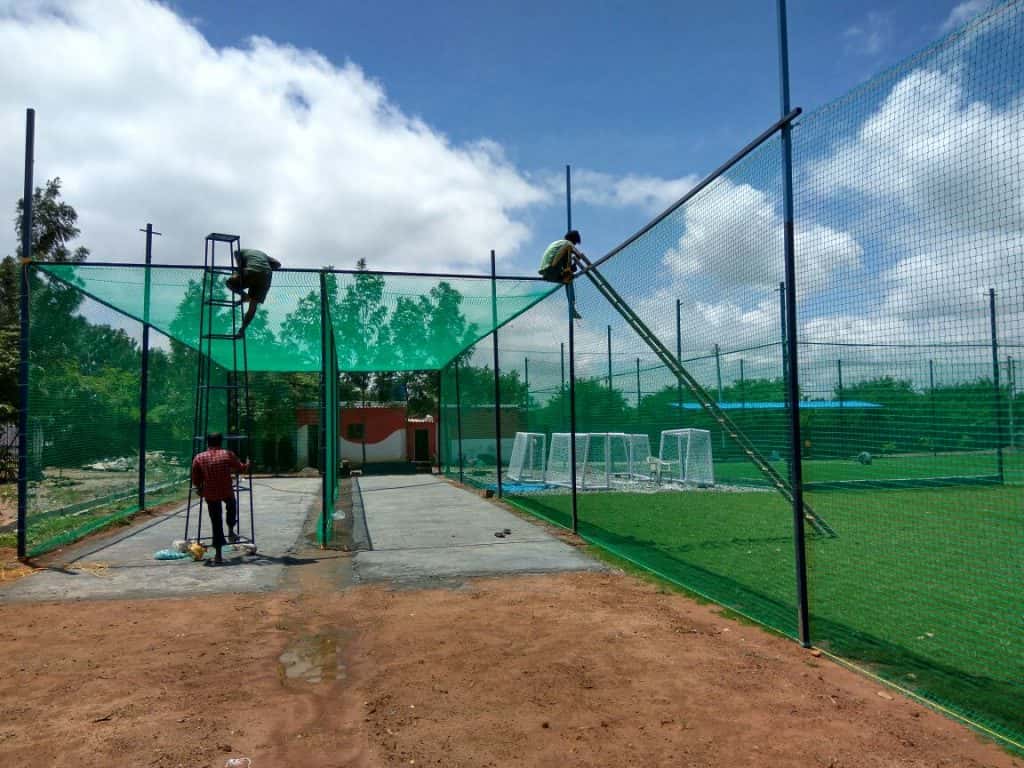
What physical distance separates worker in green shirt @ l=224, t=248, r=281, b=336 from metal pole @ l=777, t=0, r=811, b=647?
5630mm

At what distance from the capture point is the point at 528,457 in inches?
608

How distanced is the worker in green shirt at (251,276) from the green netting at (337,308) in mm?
753

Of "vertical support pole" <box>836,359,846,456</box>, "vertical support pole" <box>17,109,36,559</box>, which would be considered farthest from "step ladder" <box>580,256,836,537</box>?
"vertical support pole" <box>17,109,36,559</box>

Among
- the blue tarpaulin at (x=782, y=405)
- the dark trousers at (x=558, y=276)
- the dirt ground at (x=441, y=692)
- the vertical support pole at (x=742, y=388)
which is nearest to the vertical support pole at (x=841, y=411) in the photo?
the blue tarpaulin at (x=782, y=405)

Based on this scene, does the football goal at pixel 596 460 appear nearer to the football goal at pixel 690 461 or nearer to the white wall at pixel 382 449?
the football goal at pixel 690 461

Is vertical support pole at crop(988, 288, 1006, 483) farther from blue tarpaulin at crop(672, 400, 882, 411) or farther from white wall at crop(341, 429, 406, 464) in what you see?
white wall at crop(341, 429, 406, 464)

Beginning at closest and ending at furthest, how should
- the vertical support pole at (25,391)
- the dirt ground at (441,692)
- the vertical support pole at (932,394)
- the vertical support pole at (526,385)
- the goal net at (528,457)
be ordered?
the dirt ground at (441,692), the vertical support pole at (932,394), the vertical support pole at (25,391), the vertical support pole at (526,385), the goal net at (528,457)

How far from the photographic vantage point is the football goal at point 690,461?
41.4 feet

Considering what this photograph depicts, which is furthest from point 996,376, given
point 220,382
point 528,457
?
point 220,382

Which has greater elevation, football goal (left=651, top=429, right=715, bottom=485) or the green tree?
the green tree

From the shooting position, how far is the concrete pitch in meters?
5.97

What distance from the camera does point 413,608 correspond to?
529 cm

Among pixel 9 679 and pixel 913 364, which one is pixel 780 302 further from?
pixel 9 679

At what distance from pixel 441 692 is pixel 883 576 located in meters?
4.13
